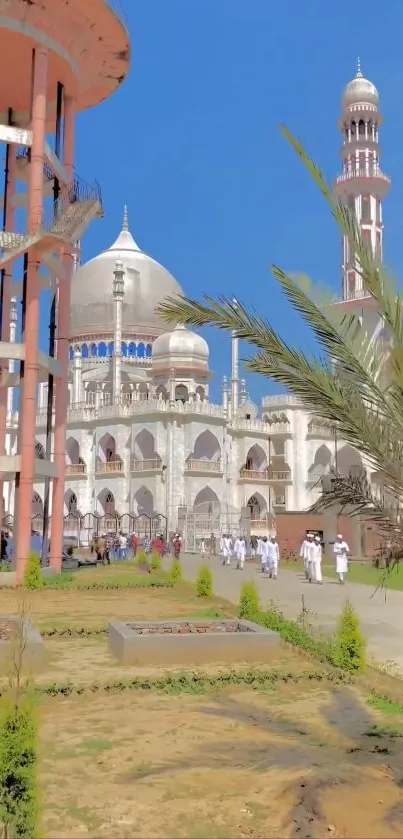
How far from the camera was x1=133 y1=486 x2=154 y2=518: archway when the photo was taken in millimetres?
43562

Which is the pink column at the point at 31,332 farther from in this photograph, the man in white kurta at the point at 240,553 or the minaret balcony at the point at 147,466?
the minaret balcony at the point at 147,466

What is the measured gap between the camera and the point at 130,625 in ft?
38.3

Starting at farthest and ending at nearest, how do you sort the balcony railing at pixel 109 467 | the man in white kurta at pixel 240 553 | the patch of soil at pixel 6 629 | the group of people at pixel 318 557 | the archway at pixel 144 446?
the balcony railing at pixel 109 467, the archway at pixel 144 446, the man in white kurta at pixel 240 553, the group of people at pixel 318 557, the patch of soil at pixel 6 629

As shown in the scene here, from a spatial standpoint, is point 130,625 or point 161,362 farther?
point 161,362

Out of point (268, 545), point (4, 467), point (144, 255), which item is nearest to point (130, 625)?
point (4, 467)

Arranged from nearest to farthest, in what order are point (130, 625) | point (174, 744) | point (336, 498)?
point (336, 498), point (174, 744), point (130, 625)

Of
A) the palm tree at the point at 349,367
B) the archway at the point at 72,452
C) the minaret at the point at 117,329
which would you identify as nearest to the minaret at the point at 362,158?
the minaret at the point at 117,329

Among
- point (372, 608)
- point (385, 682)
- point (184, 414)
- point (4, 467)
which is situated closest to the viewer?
point (385, 682)

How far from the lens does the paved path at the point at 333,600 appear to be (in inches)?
496

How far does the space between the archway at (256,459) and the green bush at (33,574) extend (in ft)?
100

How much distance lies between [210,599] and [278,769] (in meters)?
11.7

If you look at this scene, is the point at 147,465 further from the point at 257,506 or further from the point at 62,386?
the point at 62,386

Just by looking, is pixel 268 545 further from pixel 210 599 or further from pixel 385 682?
pixel 385 682

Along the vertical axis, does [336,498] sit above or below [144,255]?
below
